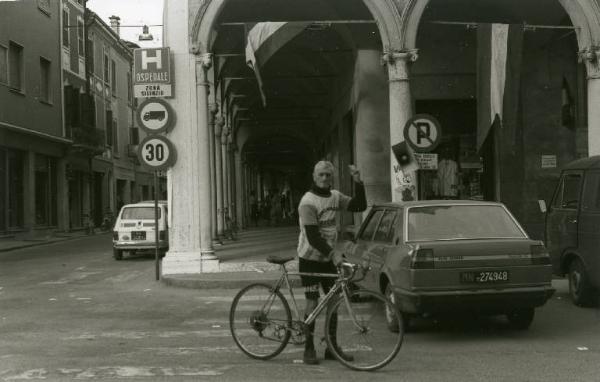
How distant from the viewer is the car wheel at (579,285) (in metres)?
9.76

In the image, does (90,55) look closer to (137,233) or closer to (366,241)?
(137,233)

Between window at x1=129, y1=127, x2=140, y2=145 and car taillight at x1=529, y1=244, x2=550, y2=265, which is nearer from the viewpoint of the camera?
car taillight at x1=529, y1=244, x2=550, y2=265

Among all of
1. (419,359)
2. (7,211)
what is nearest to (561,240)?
(419,359)

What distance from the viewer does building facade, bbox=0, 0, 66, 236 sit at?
29.8m

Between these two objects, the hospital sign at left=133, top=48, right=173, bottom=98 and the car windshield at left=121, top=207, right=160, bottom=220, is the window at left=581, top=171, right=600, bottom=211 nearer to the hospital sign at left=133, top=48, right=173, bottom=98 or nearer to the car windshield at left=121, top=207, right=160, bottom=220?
the hospital sign at left=133, top=48, right=173, bottom=98

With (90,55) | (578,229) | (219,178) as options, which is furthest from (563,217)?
(90,55)

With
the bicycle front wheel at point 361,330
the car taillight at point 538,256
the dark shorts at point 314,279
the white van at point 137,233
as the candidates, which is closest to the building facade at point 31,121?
the white van at point 137,233

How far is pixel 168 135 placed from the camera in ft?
48.5

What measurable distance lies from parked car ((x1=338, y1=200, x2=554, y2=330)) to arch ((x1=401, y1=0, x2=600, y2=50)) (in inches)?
294

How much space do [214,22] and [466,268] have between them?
8814 mm

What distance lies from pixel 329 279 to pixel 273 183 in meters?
72.7

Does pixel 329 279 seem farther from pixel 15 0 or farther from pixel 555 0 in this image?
pixel 15 0

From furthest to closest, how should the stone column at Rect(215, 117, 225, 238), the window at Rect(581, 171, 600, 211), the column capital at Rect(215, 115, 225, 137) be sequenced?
1. the column capital at Rect(215, 115, 225, 137)
2. the stone column at Rect(215, 117, 225, 238)
3. the window at Rect(581, 171, 600, 211)

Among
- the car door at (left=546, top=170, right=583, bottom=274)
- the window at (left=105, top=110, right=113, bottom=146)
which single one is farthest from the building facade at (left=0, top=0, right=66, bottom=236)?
the car door at (left=546, top=170, right=583, bottom=274)
